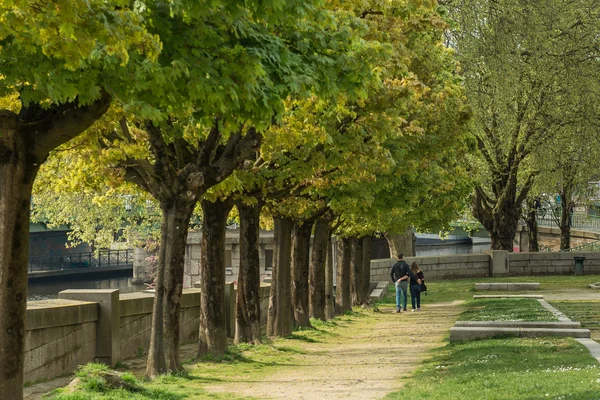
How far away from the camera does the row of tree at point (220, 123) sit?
9.55 metres

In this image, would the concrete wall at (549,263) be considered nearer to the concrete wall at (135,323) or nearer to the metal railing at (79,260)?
the concrete wall at (135,323)

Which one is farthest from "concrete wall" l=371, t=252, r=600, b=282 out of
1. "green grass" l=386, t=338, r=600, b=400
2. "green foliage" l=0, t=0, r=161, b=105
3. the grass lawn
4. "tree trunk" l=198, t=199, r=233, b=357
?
"green foliage" l=0, t=0, r=161, b=105

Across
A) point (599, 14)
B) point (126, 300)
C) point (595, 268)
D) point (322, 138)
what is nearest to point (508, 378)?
point (322, 138)

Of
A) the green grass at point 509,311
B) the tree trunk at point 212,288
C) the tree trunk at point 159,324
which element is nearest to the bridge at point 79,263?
the green grass at point 509,311

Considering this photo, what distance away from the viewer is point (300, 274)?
100 ft

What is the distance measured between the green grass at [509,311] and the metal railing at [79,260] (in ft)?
166

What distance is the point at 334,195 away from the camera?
24422 millimetres

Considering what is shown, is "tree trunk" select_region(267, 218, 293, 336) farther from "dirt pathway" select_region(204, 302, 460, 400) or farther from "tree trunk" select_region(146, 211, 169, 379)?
"tree trunk" select_region(146, 211, 169, 379)

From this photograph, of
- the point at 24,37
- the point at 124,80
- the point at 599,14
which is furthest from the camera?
the point at 599,14

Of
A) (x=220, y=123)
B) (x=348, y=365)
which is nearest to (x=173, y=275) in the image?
(x=348, y=365)

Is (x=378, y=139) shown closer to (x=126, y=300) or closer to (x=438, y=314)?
(x=126, y=300)

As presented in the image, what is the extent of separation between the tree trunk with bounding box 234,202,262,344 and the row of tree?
0.12 feet

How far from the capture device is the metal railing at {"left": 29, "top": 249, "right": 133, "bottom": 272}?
8131 cm

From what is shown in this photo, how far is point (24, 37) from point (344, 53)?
16.6 ft
